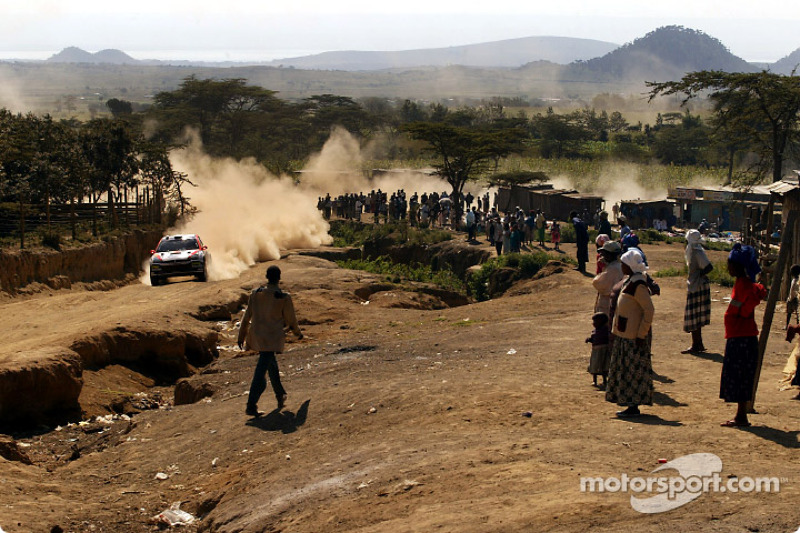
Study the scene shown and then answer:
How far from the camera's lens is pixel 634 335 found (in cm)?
823

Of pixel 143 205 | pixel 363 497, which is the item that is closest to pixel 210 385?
pixel 363 497

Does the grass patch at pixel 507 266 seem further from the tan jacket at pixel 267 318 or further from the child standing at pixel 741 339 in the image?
the child standing at pixel 741 339

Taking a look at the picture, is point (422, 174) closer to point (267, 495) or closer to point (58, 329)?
point (58, 329)

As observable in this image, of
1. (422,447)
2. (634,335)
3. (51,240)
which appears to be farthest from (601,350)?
(51,240)

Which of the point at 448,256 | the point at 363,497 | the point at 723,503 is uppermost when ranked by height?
the point at 723,503

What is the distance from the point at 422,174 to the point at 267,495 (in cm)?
5515

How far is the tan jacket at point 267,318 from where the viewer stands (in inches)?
394

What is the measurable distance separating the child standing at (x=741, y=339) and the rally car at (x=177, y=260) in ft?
61.9

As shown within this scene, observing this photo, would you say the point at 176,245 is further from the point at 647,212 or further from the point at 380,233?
the point at 647,212

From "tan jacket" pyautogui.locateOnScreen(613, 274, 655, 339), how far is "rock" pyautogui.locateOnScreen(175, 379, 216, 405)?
6347 millimetres

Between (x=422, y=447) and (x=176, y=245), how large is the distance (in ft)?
61.5

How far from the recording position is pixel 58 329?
634 inches

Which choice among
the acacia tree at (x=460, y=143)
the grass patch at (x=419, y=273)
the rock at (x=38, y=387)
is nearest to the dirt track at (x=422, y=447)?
the rock at (x=38, y=387)

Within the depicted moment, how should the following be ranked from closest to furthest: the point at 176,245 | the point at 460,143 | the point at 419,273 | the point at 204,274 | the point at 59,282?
1. the point at 59,282
2. the point at 204,274
3. the point at 176,245
4. the point at 419,273
5. the point at 460,143
